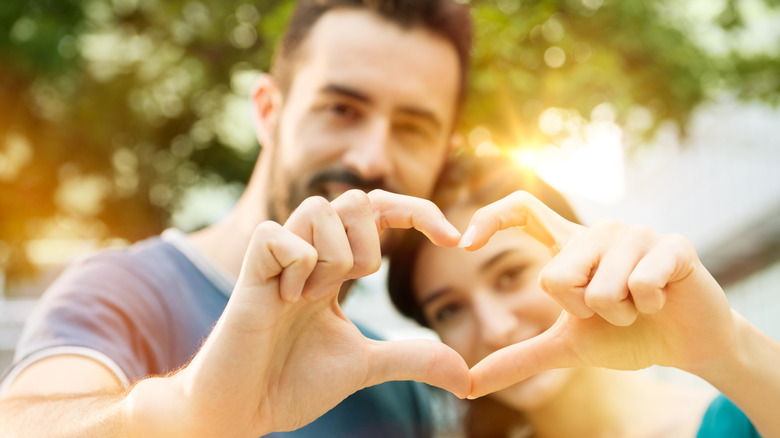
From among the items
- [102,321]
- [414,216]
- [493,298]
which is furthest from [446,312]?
[414,216]

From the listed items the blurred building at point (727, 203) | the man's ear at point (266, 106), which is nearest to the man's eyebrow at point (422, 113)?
the man's ear at point (266, 106)

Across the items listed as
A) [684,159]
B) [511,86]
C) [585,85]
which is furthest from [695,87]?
[684,159]

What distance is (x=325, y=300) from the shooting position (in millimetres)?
1188

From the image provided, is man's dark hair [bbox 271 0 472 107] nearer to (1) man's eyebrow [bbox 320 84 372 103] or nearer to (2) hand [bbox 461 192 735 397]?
(1) man's eyebrow [bbox 320 84 372 103]

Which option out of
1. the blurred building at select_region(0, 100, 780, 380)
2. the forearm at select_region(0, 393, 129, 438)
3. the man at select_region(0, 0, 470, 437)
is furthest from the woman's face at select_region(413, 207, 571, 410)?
the blurred building at select_region(0, 100, 780, 380)

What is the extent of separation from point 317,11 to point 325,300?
179 centimetres

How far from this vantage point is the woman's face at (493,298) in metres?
2.32

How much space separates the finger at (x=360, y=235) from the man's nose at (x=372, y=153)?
127 centimetres

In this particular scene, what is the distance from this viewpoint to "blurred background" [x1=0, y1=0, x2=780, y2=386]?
13.8 ft

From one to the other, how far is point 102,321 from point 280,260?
1.01m

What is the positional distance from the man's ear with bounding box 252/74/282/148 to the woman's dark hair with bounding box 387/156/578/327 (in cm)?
70

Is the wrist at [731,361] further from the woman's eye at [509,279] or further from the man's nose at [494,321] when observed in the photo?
the woman's eye at [509,279]

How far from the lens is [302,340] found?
1188 mm

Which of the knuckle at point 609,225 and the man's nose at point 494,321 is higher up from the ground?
the knuckle at point 609,225
